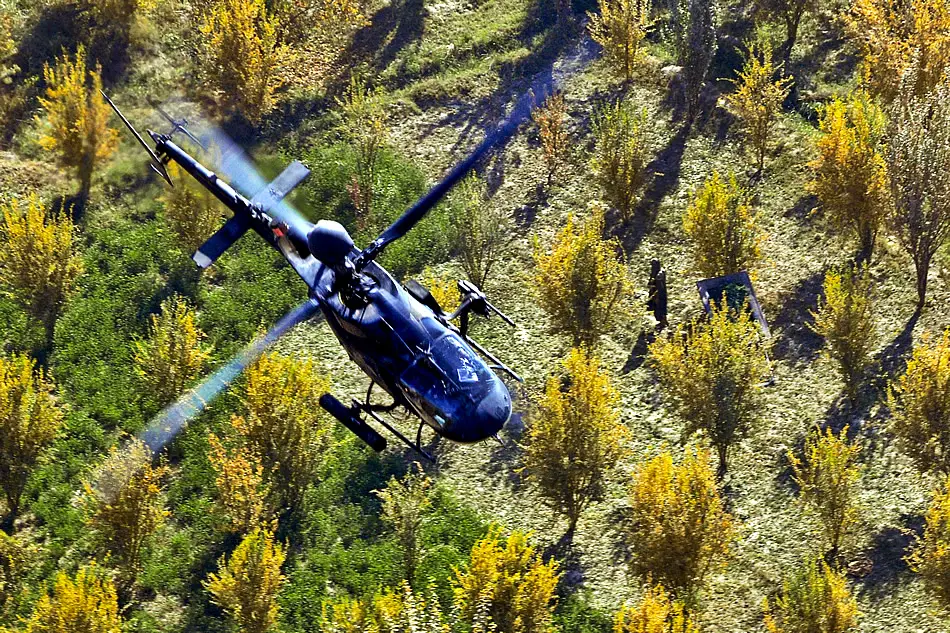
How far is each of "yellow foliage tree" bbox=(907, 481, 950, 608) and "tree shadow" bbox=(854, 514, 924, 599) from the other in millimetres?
1589

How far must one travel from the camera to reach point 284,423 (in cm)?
2591

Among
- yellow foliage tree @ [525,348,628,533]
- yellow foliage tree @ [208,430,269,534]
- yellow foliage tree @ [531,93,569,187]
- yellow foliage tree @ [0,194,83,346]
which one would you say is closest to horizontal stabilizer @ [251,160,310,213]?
yellow foliage tree @ [208,430,269,534]

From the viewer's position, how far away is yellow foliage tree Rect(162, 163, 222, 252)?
30938 millimetres

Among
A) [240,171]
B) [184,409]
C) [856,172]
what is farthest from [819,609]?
[240,171]

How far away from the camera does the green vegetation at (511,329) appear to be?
24578 mm

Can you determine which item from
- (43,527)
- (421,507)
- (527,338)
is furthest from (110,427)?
(527,338)

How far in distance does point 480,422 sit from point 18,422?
1071 centimetres

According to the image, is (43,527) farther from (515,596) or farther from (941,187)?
(941,187)

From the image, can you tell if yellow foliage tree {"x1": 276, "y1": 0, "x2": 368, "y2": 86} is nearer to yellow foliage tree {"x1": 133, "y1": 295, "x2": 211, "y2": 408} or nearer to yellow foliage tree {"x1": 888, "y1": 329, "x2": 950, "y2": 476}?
yellow foliage tree {"x1": 133, "y1": 295, "x2": 211, "y2": 408}

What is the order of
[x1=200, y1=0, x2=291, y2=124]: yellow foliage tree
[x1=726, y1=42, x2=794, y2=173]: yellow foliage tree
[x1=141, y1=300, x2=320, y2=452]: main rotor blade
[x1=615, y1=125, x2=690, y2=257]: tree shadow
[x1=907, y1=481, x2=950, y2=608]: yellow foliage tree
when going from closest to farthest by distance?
1. [x1=907, y1=481, x2=950, y2=608]: yellow foliage tree
2. [x1=141, y1=300, x2=320, y2=452]: main rotor blade
3. [x1=615, y1=125, x2=690, y2=257]: tree shadow
4. [x1=726, y1=42, x2=794, y2=173]: yellow foliage tree
5. [x1=200, y1=0, x2=291, y2=124]: yellow foliage tree

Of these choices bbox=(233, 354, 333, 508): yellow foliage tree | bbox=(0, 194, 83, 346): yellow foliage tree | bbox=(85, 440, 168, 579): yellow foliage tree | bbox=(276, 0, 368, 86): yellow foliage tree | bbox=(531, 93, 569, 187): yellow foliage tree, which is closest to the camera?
bbox=(85, 440, 168, 579): yellow foliage tree

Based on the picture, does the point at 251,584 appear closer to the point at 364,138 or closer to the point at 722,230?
the point at 722,230

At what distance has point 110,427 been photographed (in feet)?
92.4

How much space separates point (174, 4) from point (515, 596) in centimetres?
2531
